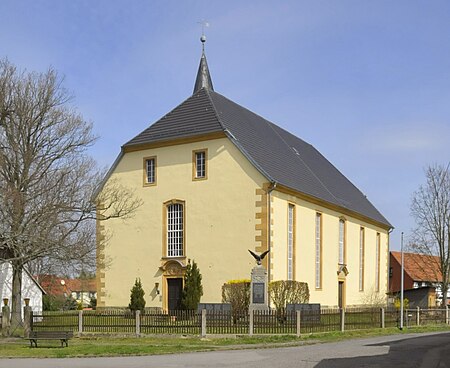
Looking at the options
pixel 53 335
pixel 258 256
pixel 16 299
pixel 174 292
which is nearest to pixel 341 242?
pixel 174 292

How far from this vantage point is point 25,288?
39125 millimetres

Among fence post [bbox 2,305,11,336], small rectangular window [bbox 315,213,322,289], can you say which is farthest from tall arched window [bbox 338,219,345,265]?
fence post [bbox 2,305,11,336]

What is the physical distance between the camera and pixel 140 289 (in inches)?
1372

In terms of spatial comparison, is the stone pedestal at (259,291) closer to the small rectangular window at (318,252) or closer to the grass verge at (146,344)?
the grass verge at (146,344)

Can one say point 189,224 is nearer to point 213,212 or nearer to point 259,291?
point 213,212


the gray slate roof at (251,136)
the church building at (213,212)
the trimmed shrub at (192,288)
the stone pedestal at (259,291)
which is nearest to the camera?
the stone pedestal at (259,291)

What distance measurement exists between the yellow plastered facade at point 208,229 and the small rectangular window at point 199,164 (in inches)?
10.7

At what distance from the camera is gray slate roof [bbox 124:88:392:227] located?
34.1 m

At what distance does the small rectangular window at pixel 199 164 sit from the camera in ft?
113

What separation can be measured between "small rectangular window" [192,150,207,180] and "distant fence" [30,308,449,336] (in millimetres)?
11004

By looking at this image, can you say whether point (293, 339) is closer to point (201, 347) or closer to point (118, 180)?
point (201, 347)

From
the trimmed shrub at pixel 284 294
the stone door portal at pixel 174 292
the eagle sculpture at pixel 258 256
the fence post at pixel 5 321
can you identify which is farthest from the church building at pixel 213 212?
the fence post at pixel 5 321

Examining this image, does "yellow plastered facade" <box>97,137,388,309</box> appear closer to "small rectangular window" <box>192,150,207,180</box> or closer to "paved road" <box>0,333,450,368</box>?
"small rectangular window" <box>192,150,207,180</box>

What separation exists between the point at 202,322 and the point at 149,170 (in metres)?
14.9
